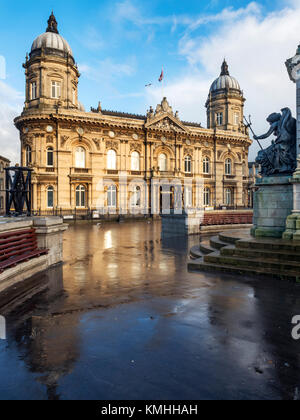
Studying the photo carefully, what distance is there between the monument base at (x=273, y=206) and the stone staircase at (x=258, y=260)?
144 centimetres

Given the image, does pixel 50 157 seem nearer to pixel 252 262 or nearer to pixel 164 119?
pixel 164 119

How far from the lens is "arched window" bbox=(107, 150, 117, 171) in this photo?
118ft

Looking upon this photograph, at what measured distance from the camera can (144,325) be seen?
453 cm

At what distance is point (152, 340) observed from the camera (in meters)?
4.03

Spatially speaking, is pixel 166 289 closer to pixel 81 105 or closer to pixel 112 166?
pixel 112 166

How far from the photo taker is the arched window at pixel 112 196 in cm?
3559

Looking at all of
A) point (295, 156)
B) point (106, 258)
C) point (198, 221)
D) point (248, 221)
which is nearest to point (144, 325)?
point (106, 258)

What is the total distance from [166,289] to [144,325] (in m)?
2.03

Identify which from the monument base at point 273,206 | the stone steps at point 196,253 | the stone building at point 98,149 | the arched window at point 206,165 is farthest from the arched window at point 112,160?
the monument base at point 273,206

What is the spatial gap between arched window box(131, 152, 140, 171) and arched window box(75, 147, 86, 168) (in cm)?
651

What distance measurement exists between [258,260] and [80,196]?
28.9 m

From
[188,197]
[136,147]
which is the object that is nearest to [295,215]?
[136,147]

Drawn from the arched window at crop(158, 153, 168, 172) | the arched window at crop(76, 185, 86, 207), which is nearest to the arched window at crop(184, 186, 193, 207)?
the arched window at crop(158, 153, 168, 172)

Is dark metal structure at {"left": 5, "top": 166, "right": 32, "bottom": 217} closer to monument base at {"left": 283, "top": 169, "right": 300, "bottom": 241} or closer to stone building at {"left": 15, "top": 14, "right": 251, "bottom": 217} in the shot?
monument base at {"left": 283, "top": 169, "right": 300, "bottom": 241}
